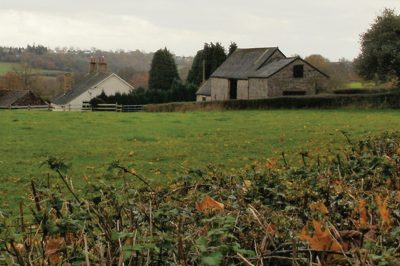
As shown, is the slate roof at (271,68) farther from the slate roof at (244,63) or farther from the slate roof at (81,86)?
the slate roof at (81,86)

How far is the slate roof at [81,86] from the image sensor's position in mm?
76500

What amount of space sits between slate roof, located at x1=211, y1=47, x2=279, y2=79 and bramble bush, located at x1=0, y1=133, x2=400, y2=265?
183 feet

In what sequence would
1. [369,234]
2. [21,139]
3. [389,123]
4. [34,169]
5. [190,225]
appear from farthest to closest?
[389,123]
[21,139]
[34,169]
[190,225]
[369,234]

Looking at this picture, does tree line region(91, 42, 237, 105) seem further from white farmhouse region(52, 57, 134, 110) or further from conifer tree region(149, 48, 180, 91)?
white farmhouse region(52, 57, 134, 110)

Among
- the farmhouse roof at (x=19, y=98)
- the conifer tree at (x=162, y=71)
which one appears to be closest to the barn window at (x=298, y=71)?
A: the farmhouse roof at (x=19, y=98)

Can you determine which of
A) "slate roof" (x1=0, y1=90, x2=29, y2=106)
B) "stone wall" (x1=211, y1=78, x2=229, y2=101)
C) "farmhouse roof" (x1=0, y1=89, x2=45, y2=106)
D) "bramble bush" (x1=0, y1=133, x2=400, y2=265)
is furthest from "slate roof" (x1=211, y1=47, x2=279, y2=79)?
"bramble bush" (x1=0, y1=133, x2=400, y2=265)

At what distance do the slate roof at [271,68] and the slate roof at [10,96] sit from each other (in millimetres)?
27468

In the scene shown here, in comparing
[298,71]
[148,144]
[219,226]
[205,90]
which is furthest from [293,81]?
[219,226]

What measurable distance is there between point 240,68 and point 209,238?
60347 millimetres

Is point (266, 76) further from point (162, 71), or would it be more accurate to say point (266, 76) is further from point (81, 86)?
point (162, 71)

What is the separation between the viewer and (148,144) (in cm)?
1920

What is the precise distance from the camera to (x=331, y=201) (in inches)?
122

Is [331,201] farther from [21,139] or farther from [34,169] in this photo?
[21,139]

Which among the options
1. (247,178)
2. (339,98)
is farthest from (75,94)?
(247,178)
